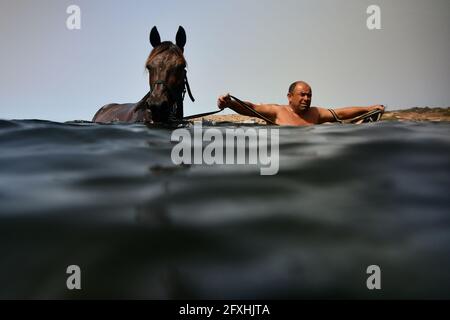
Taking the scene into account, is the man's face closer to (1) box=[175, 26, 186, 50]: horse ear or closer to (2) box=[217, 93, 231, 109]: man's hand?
(2) box=[217, 93, 231, 109]: man's hand

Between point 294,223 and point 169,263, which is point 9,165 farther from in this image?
point 294,223

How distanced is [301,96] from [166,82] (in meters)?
2.66

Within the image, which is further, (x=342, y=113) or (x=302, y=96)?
(x=342, y=113)

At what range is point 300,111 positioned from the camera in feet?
24.0

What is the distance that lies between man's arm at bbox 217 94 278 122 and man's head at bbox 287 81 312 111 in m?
0.44

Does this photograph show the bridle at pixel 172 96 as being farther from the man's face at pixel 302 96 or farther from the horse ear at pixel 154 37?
the man's face at pixel 302 96

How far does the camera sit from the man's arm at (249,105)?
6.26m

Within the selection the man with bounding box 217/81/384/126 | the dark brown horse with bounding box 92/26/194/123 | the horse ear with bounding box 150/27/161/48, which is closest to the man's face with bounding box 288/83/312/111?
the man with bounding box 217/81/384/126

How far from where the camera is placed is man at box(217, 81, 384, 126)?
714 centimetres

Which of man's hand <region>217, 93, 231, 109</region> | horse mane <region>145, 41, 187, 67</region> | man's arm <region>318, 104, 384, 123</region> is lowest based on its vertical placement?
man's arm <region>318, 104, 384, 123</region>

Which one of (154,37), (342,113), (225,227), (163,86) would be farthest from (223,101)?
(225,227)

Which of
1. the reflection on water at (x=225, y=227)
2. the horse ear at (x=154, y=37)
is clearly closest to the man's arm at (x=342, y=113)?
the horse ear at (x=154, y=37)

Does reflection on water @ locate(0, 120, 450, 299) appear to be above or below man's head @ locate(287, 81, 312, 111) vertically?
below

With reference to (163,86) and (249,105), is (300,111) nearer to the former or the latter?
(249,105)
